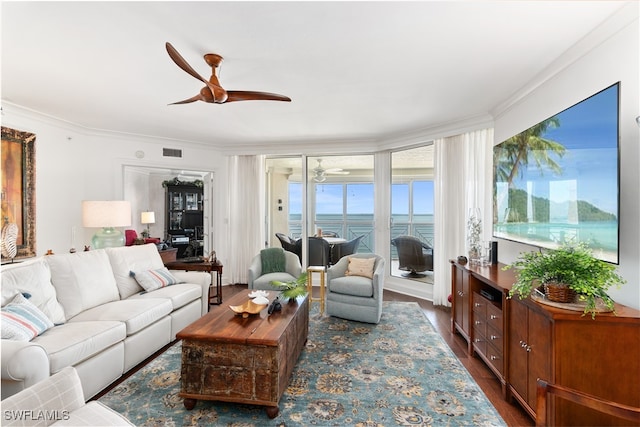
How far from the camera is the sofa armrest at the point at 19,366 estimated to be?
169 centimetres

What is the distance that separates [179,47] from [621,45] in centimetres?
295

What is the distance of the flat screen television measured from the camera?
1825mm

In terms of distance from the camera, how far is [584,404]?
112cm

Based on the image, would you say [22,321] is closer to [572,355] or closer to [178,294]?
[178,294]

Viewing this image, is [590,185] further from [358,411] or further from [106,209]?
[106,209]

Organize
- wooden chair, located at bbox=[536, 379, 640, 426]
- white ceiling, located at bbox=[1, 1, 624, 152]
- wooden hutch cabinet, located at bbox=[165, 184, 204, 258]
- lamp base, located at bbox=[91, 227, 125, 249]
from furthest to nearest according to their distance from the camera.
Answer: wooden hutch cabinet, located at bbox=[165, 184, 204, 258] < lamp base, located at bbox=[91, 227, 125, 249] < white ceiling, located at bbox=[1, 1, 624, 152] < wooden chair, located at bbox=[536, 379, 640, 426]

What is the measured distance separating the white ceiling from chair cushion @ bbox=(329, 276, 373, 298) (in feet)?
6.90

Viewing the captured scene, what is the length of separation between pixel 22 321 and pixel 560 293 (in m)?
3.42

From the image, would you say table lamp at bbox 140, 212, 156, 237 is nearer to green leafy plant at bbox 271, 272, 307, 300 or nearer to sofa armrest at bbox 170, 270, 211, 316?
sofa armrest at bbox 170, 270, 211, 316

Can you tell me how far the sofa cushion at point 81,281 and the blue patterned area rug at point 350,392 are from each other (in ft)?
2.62

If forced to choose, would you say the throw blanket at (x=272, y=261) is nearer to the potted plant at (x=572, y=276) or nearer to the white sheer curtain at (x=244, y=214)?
the white sheer curtain at (x=244, y=214)

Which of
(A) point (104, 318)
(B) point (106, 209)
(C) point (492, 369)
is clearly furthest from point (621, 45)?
(B) point (106, 209)

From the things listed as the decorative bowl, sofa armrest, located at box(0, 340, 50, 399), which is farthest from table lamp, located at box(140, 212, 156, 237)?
sofa armrest, located at box(0, 340, 50, 399)

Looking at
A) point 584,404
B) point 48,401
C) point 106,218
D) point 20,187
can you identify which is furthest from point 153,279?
point 584,404
